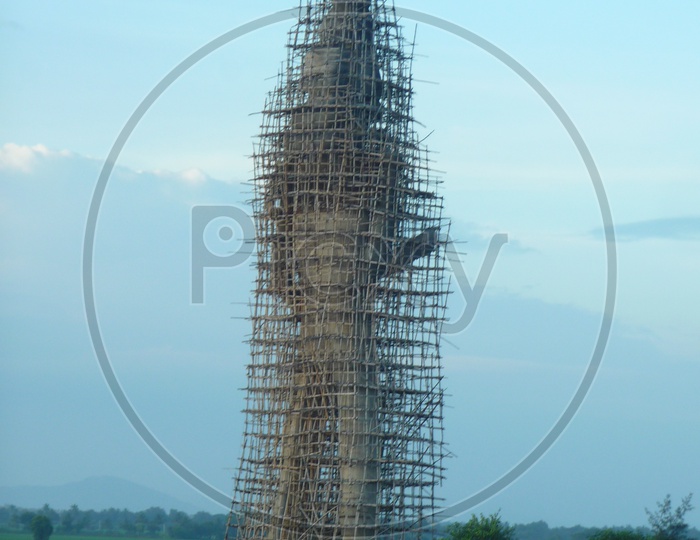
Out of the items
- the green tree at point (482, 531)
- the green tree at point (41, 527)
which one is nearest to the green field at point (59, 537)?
the green tree at point (41, 527)

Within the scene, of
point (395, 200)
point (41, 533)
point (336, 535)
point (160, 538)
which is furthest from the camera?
point (160, 538)

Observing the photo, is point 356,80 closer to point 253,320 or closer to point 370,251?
point 370,251

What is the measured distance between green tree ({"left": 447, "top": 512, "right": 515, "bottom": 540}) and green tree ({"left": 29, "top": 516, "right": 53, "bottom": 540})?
3997 centimetres

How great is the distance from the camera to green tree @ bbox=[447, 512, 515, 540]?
5988 centimetres

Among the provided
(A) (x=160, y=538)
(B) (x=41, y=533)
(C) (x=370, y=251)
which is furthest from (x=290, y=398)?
(A) (x=160, y=538)

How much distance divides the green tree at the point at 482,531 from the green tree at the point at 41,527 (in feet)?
131

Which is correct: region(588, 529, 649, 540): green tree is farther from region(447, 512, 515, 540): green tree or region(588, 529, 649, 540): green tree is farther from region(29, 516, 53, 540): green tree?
region(29, 516, 53, 540): green tree

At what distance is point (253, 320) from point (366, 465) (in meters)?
7.09

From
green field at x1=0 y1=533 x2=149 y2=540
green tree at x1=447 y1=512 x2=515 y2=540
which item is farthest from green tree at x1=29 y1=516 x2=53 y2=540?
green tree at x1=447 y1=512 x2=515 y2=540

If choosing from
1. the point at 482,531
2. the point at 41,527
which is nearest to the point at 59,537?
the point at 41,527

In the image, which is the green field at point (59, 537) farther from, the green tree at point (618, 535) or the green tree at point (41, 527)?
the green tree at point (618, 535)

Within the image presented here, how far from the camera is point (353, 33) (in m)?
47.6

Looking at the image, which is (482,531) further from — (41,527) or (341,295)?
(41,527)

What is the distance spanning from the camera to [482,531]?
6006 centimetres
